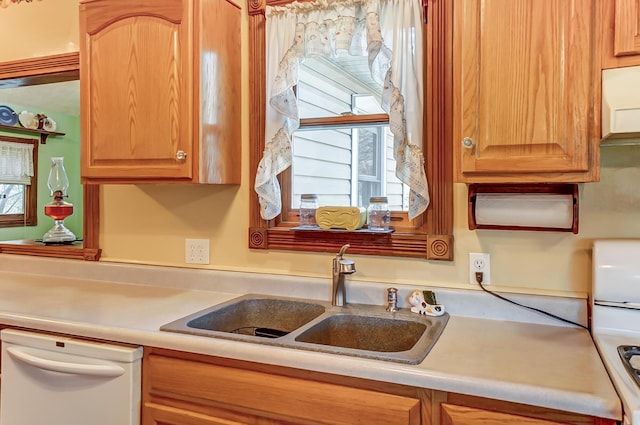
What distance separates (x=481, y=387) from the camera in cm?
105

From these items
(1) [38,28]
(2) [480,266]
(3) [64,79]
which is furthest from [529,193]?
(1) [38,28]

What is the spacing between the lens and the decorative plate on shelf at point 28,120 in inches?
135

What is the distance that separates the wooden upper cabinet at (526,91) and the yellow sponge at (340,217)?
0.53m

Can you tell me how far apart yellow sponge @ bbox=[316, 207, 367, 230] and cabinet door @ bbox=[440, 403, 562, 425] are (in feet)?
2.67

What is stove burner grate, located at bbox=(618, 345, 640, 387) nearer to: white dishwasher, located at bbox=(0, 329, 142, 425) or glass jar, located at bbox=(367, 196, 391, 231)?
glass jar, located at bbox=(367, 196, 391, 231)

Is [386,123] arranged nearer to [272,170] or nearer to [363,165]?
[363,165]

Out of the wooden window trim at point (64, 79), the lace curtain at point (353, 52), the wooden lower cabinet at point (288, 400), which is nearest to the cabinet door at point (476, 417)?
Answer: the wooden lower cabinet at point (288, 400)

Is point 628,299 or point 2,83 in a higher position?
point 2,83

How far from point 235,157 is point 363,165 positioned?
22.1 inches

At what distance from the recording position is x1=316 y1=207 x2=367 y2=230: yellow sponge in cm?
179

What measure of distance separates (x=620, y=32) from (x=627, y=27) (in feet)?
0.06

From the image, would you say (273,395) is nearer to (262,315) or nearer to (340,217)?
(262,315)

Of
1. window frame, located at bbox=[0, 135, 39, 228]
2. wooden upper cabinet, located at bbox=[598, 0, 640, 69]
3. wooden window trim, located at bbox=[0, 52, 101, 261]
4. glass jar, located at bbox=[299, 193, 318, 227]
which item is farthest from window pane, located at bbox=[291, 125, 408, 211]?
window frame, located at bbox=[0, 135, 39, 228]

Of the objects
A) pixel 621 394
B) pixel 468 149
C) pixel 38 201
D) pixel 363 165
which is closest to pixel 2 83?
pixel 38 201
